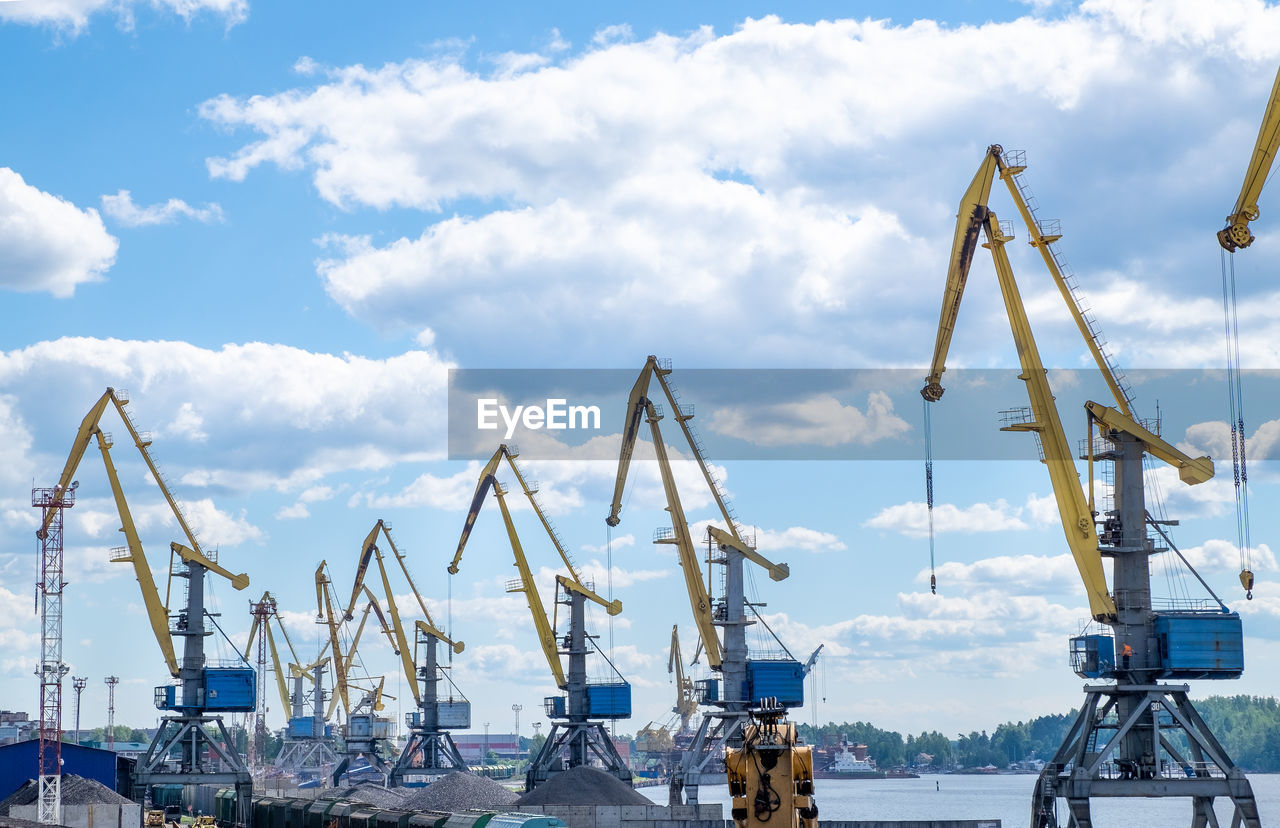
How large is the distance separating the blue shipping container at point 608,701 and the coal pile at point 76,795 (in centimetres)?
3875

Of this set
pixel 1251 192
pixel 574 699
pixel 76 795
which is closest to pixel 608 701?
pixel 574 699

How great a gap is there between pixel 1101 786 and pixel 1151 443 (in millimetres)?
14735

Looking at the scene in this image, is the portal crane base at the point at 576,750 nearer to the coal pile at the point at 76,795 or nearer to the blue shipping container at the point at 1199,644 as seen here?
the coal pile at the point at 76,795

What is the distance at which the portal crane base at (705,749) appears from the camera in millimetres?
93812

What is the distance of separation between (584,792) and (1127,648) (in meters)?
39.2

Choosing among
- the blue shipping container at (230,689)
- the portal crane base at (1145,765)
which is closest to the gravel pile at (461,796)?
the blue shipping container at (230,689)

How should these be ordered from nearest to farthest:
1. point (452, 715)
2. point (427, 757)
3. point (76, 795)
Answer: point (76, 795)
point (452, 715)
point (427, 757)

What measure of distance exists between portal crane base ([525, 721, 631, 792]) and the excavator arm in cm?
7090

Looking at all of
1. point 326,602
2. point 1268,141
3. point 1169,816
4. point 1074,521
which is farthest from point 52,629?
point 1169,816

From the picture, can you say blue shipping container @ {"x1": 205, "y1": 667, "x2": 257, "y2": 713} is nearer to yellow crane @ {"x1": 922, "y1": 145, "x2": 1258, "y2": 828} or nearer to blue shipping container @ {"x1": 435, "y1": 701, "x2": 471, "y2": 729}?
blue shipping container @ {"x1": 435, "y1": 701, "x2": 471, "y2": 729}

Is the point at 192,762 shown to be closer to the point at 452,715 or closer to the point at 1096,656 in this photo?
the point at 452,715

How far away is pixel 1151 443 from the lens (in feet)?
205

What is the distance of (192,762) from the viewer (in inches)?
3814

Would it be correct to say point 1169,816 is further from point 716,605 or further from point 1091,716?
point 1091,716
